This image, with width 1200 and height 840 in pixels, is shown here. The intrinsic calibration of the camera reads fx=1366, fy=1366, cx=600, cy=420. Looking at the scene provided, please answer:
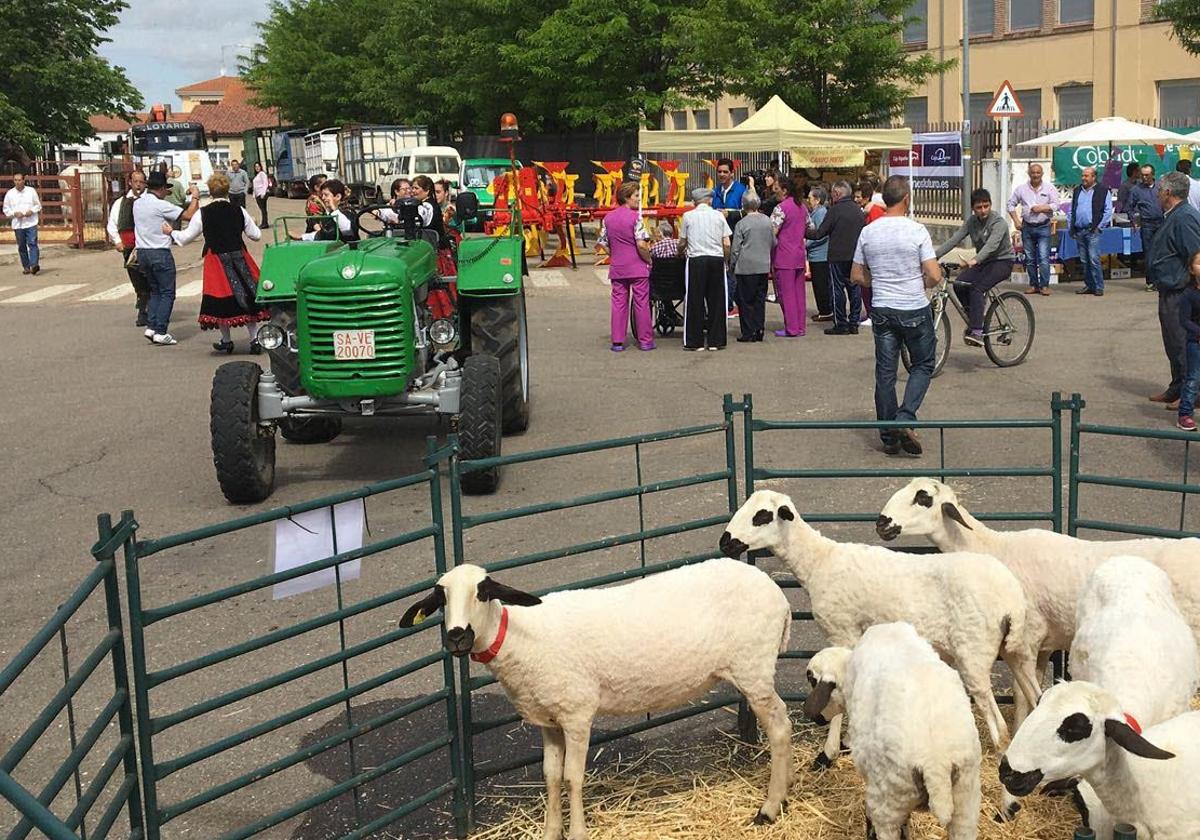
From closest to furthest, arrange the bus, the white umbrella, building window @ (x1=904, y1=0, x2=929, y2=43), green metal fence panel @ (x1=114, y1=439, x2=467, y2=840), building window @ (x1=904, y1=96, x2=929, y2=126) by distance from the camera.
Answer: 1. green metal fence panel @ (x1=114, y1=439, x2=467, y2=840)
2. the white umbrella
3. building window @ (x1=904, y1=0, x2=929, y2=43)
4. building window @ (x1=904, y1=96, x2=929, y2=126)
5. the bus

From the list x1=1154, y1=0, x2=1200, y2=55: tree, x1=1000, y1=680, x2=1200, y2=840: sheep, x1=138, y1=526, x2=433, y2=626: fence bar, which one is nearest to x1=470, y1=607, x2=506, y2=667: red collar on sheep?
x1=138, y1=526, x2=433, y2=626: fence bar

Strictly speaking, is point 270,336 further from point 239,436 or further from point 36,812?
point 36,812

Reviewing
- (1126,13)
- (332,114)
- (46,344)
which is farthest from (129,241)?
(332,114)

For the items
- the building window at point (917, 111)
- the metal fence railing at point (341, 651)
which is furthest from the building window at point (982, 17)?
the metal fence railing at point (341, 651)

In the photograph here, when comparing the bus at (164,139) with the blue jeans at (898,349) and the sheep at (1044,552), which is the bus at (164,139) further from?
the sheep at (1044,552)

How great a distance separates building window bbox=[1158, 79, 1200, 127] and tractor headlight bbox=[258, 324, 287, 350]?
3274 centimetres

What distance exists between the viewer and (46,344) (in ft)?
56.7

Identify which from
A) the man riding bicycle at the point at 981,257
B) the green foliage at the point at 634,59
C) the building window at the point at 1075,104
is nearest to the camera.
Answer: the man riding bicycle at the point at 981,257

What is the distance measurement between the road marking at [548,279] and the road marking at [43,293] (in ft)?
26.0

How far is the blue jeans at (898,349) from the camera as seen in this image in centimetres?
1009

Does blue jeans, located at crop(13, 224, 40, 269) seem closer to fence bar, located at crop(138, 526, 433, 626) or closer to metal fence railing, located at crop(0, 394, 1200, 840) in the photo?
metal fence railing, located at crop(0, 394, 1200, 840)

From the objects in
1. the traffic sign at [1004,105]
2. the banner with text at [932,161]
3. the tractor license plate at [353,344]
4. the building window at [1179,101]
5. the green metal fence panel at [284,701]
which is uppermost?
the building window at [1179,101]

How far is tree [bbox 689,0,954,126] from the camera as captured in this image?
29.4 m

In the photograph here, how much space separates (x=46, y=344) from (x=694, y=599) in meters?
14.3
